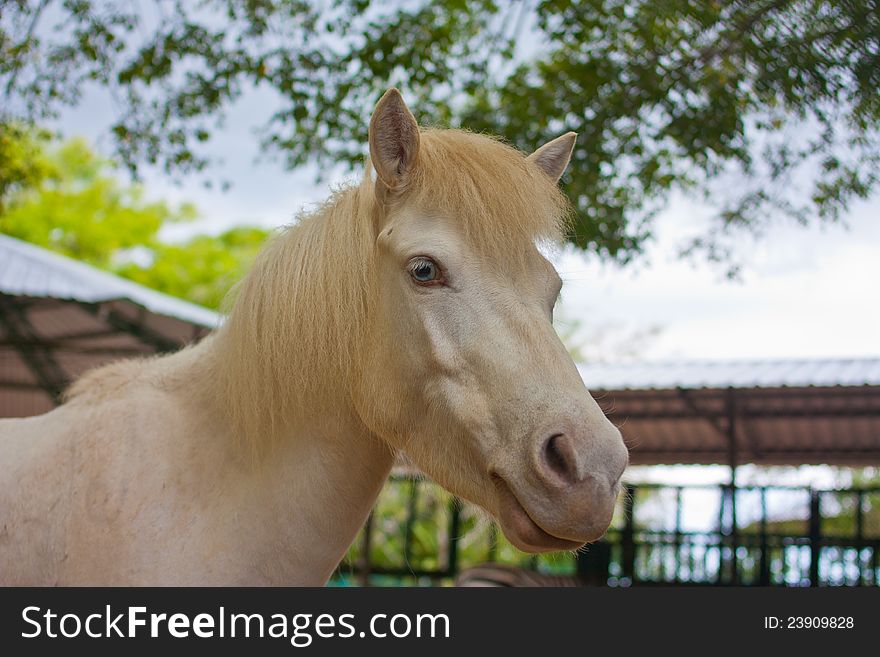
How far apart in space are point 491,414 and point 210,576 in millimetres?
930

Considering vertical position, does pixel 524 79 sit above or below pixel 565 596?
above

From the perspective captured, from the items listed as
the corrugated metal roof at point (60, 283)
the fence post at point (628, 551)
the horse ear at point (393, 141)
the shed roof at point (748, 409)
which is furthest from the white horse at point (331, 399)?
the fence post at point (628, 551)

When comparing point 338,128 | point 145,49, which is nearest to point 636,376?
point 338,128

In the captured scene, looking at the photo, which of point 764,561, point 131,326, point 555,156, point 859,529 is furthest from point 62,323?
point 859,529

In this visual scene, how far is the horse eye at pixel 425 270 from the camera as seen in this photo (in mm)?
2035

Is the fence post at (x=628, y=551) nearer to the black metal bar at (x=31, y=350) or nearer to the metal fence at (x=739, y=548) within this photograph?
the metal fence at (x=739, y=548)

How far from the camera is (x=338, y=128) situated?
5.80 metres

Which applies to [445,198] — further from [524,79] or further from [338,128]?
[524,79]

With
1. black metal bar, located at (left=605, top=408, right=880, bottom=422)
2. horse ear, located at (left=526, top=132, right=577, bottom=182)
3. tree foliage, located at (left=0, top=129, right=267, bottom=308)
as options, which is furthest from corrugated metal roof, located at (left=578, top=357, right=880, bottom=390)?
tree foliage, located at (left=0, top=129, right=267, bottom=308)

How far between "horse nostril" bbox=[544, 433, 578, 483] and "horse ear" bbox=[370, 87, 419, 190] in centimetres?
91

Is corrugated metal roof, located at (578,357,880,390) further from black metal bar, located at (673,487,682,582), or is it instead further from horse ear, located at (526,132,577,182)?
horse ear, located at (526,132,577,182)

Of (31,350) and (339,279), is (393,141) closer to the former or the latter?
(339,279)

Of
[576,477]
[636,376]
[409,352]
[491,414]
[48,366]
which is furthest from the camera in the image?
[48,366]

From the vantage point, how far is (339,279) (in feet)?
7.34
